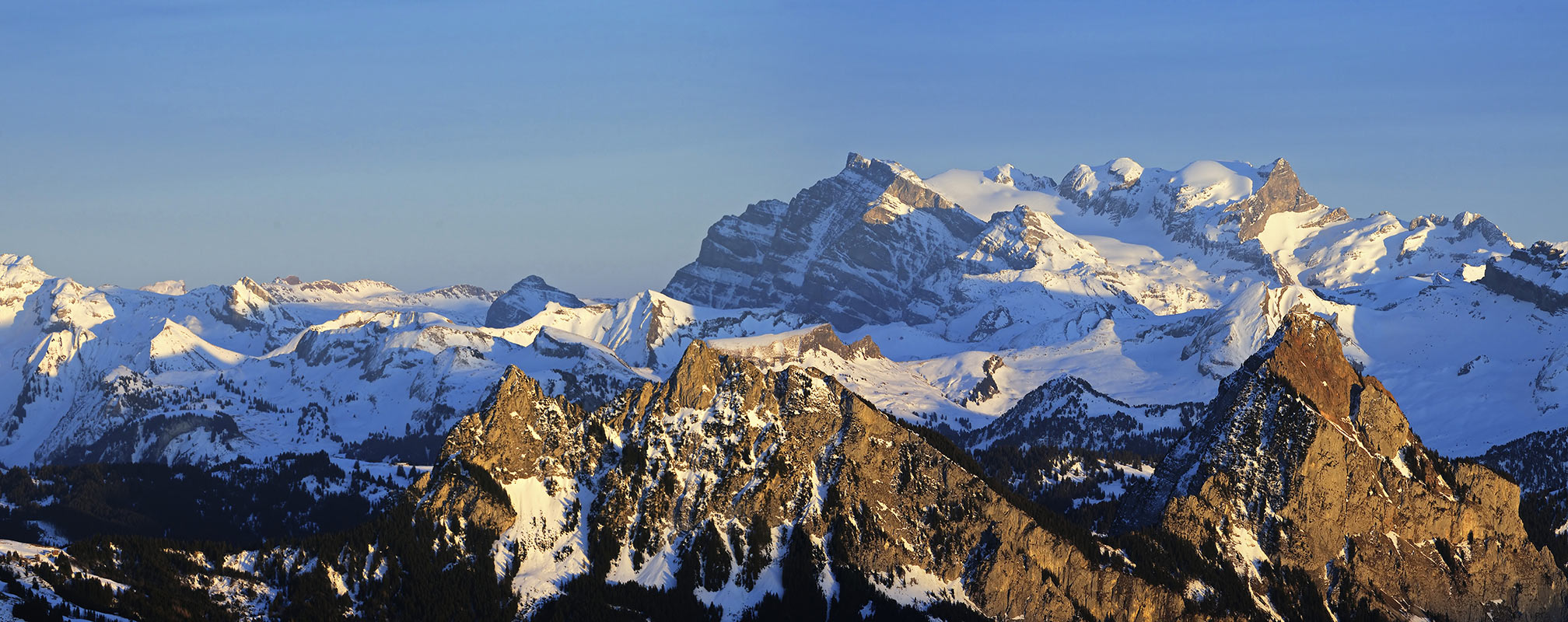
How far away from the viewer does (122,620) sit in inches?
7825

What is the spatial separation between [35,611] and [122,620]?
33.4ft

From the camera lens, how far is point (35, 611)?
19112cm
